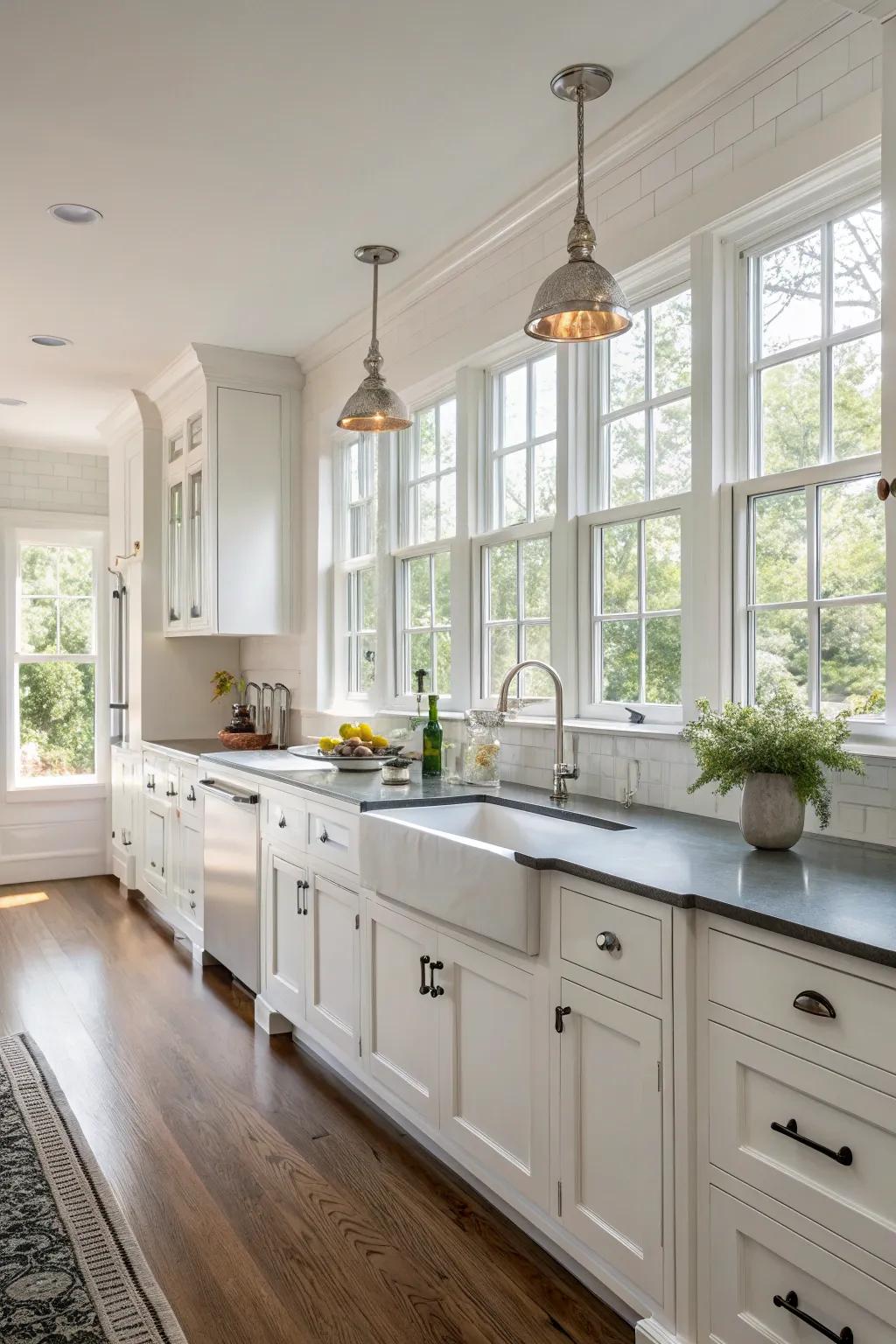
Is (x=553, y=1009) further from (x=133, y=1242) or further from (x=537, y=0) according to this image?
(x=537, y=0)

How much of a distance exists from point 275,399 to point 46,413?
1.88 m

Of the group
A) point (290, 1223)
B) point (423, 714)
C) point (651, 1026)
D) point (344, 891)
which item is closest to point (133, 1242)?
point (290, 1223)

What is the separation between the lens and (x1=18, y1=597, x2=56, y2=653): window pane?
6691 mm

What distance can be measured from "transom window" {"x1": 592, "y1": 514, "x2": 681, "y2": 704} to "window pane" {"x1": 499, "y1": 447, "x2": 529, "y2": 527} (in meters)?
0.50

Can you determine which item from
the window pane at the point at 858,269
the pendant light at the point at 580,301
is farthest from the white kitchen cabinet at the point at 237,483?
the window pane at the point at 858,269

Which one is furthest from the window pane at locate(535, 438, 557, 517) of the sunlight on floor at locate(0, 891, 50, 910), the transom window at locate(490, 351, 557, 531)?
the sunlight on floor at locate(0, 891, 50, 910)

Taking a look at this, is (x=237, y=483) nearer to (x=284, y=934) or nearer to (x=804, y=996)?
(x=284, y=934)

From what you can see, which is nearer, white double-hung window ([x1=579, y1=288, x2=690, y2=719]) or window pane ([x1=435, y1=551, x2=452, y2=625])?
white double-hung window ([x1=579, y1=288, x2=690, y2=719])

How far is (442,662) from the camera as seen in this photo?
422 centimetres

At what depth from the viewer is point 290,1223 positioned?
2.43 metres

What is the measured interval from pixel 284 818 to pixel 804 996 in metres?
2.38

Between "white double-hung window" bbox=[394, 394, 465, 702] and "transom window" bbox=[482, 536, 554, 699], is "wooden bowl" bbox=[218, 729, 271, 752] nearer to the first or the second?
"white double-hung window" bbox=[394, 394, 465, 702]

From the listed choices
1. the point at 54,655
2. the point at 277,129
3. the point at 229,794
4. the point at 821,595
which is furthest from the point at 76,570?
the point at 821,595

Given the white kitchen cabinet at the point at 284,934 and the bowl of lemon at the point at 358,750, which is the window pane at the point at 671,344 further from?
the white kitchen cabinet at the point at 284,934
